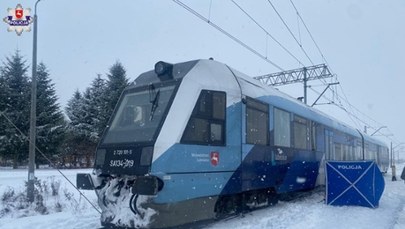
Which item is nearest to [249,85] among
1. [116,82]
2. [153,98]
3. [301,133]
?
[153,98]

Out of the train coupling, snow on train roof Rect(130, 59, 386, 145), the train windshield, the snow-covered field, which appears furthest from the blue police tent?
the train coupling

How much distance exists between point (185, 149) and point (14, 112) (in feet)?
91.0

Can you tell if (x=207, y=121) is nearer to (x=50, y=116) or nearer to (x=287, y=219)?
(x=287, y=219)

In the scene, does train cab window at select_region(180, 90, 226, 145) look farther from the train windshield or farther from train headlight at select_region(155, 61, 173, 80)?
train headlight at select_region(155, 61, 173, 80)

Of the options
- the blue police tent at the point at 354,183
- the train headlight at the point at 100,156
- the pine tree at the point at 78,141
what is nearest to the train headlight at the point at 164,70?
the train headlight at the point at 100,156

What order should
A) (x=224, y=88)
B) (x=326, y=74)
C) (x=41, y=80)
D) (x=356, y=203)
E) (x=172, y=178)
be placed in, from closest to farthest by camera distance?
(x=172, y=178) < (x=224, y=88) < (x=356, y=203) < (x=326, y=74) < (x=41, y=80)

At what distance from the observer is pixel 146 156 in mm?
7113

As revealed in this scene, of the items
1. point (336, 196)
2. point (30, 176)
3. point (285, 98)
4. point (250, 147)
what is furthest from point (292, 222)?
point (30, 176)

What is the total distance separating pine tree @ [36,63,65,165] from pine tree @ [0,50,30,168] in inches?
44.3

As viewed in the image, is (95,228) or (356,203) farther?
(356,203)

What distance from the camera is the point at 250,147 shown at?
30.2 feet

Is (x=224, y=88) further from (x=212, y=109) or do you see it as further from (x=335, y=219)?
(x=335, y=219)

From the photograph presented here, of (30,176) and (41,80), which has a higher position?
(41,80)

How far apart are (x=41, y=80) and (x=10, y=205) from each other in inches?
1038
